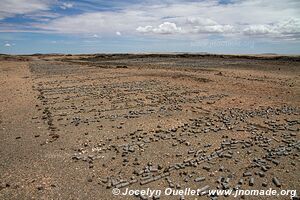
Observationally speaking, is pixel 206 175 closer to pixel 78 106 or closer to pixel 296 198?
pixel 296 198

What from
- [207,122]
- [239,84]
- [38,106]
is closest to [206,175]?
[207,122]

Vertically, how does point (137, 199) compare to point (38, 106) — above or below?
below

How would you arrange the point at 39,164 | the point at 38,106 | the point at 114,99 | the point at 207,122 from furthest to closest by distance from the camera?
the point at 114,99 < the point at 38,106 < the point at 207,122 < the point at 39,164

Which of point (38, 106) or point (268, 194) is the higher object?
point (38, 106)

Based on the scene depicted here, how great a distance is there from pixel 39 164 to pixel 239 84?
19.4 meters

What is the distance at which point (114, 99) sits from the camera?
61.9 feet

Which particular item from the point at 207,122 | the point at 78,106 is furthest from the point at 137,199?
the point at 78,106

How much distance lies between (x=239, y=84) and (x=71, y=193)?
19940 millimetres

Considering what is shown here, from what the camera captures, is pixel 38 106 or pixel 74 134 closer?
pixel 74 134

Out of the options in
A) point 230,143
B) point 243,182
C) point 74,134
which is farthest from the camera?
point 74,134

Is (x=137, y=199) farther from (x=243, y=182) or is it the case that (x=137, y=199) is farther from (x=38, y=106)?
(x=38, y=106)

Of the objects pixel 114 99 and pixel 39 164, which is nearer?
pixel 39 164

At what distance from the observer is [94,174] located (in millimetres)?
8711

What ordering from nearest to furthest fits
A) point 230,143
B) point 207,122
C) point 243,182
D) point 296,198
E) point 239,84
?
point 296,198 < point 243,182 < point 230,143 < point 207,122 < point 239,84
